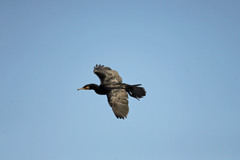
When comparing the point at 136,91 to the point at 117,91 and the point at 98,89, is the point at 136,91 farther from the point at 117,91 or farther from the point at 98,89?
the point at 98,89

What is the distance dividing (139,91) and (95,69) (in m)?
4.11

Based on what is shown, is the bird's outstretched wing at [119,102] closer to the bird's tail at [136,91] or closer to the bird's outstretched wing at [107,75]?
the bird's tail at [136,91]

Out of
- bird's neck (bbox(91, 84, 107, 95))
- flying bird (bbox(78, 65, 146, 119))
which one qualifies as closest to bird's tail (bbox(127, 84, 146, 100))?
flying bird (bbox(78, 65, 146, 119))

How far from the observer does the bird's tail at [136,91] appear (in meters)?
15.9

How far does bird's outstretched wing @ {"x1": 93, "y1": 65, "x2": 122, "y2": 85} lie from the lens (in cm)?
1803

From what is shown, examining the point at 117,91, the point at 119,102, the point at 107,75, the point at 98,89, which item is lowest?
the point at 119,102

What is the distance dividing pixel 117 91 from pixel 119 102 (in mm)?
776

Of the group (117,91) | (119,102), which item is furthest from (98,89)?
(119,102)

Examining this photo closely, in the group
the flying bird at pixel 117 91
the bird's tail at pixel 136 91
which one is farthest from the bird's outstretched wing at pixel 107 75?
the bird's tail at pixel 136 91

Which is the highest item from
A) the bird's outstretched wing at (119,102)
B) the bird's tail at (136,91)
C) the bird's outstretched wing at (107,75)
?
the bird's outstretched wing at (107,75)

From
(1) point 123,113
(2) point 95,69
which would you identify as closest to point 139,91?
(1) point 123,113

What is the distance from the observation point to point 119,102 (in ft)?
49.6

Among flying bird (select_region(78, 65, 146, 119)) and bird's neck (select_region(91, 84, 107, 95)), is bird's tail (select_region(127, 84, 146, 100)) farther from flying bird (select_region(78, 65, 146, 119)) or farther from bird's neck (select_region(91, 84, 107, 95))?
bird's neck (select_region(91, 84, 107, 95))

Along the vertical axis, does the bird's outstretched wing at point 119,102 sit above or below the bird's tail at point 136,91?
below
